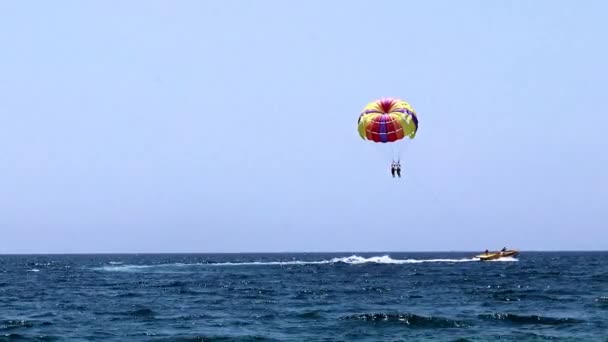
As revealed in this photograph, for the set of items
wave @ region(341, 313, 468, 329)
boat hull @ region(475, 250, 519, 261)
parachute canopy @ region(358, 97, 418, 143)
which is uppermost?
parachute canopy @ region(358, 97, 418, 143)

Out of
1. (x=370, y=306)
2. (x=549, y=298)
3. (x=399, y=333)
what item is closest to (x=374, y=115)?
(x=370, y=306)

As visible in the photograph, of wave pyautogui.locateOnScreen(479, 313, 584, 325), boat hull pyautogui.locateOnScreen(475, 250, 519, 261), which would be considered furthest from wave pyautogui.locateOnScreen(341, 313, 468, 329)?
boat hull pyautogui.locateOnScreen(475, 250, 519, 261)

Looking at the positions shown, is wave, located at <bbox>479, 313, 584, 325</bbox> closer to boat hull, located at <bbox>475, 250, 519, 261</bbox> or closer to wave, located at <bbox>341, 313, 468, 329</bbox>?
wave, located at <bbox>341, 313, 468, 329</bbox>

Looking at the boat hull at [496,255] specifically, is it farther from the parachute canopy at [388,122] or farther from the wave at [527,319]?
the wave at [527,319]

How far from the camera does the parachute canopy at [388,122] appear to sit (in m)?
49.8

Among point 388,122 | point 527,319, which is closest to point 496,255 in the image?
point 388,122

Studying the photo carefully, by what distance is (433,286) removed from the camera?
6412 cm

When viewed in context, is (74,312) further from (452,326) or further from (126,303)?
(452,326)

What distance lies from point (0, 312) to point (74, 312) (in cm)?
500

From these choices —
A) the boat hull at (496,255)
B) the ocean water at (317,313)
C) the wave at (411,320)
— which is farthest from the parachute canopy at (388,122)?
the boat hull at (496,255)

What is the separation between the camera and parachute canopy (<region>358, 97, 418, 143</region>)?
49.8 m

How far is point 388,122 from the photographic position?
50.0 meters

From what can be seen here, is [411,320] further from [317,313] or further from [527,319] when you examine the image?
[317,313]

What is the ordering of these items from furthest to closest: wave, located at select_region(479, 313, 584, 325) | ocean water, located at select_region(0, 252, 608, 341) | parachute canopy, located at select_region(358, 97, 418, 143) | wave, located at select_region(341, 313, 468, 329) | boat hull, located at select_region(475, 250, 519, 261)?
boat hull, located at select_region(475, 250, 519, 261) < parachute canopy, located at select_region(358, 97, 418, 143) < wave, located at select_region(479, 313, 584, 325) < wave, located at select_region(341, 313, 468, 329) < ocean water, located at select_region(0, 252, 608, 341)
